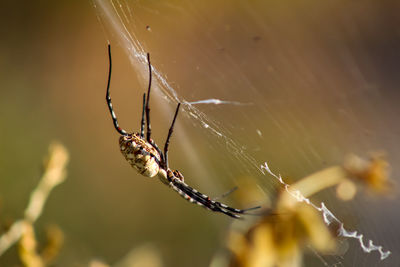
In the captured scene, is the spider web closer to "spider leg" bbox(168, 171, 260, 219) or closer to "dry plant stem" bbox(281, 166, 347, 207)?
"dry plant stem" bbox(281, 166, 347, 207)

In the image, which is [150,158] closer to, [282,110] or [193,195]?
[193,195]

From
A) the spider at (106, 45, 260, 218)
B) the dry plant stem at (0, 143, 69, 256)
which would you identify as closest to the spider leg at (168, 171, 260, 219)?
the spider at (106, 45, 260, 218)

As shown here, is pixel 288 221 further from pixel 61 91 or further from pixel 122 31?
pixel 61 91

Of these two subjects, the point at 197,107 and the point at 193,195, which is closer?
the point at 197,107

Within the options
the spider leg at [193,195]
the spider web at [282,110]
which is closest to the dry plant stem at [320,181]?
the spider web at [282,110]

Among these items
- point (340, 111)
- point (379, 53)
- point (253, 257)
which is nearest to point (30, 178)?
point (340, 111)

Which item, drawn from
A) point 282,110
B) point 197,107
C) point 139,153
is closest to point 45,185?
point 139,153

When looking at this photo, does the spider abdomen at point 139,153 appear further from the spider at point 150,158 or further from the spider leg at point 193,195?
the spider leg at point 193,195

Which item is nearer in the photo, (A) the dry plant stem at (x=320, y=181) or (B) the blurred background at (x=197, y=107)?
(A) the dry plant stem at (x=320, y=181)
